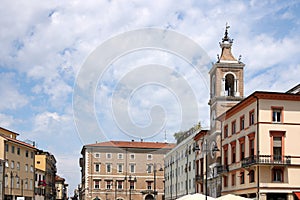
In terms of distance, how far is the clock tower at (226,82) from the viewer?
64250 mm

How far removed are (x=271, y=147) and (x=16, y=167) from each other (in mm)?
49202

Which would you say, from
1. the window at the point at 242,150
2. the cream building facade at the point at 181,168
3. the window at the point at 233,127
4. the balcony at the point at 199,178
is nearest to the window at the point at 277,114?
the window at the point at 242,150

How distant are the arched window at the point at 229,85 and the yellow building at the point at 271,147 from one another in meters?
12.4

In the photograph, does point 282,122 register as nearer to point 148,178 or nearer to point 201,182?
point 201,182

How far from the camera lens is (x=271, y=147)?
160ft

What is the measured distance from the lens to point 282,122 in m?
49.4

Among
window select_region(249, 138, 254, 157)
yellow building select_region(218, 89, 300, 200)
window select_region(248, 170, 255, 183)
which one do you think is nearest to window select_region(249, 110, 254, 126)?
yellow building select_region(218, 89, 300, 200)

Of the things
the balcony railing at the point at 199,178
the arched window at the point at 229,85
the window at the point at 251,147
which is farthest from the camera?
the balcony railing at the point at 199,178

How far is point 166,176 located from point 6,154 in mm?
37105

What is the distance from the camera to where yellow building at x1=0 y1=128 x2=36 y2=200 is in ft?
264

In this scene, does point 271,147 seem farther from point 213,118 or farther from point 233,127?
point 213,118

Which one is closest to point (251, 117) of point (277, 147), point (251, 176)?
point (277, 147)

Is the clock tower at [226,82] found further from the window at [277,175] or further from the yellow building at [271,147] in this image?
the window at [277,175]

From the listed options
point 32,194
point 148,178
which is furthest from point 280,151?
point 148,178
